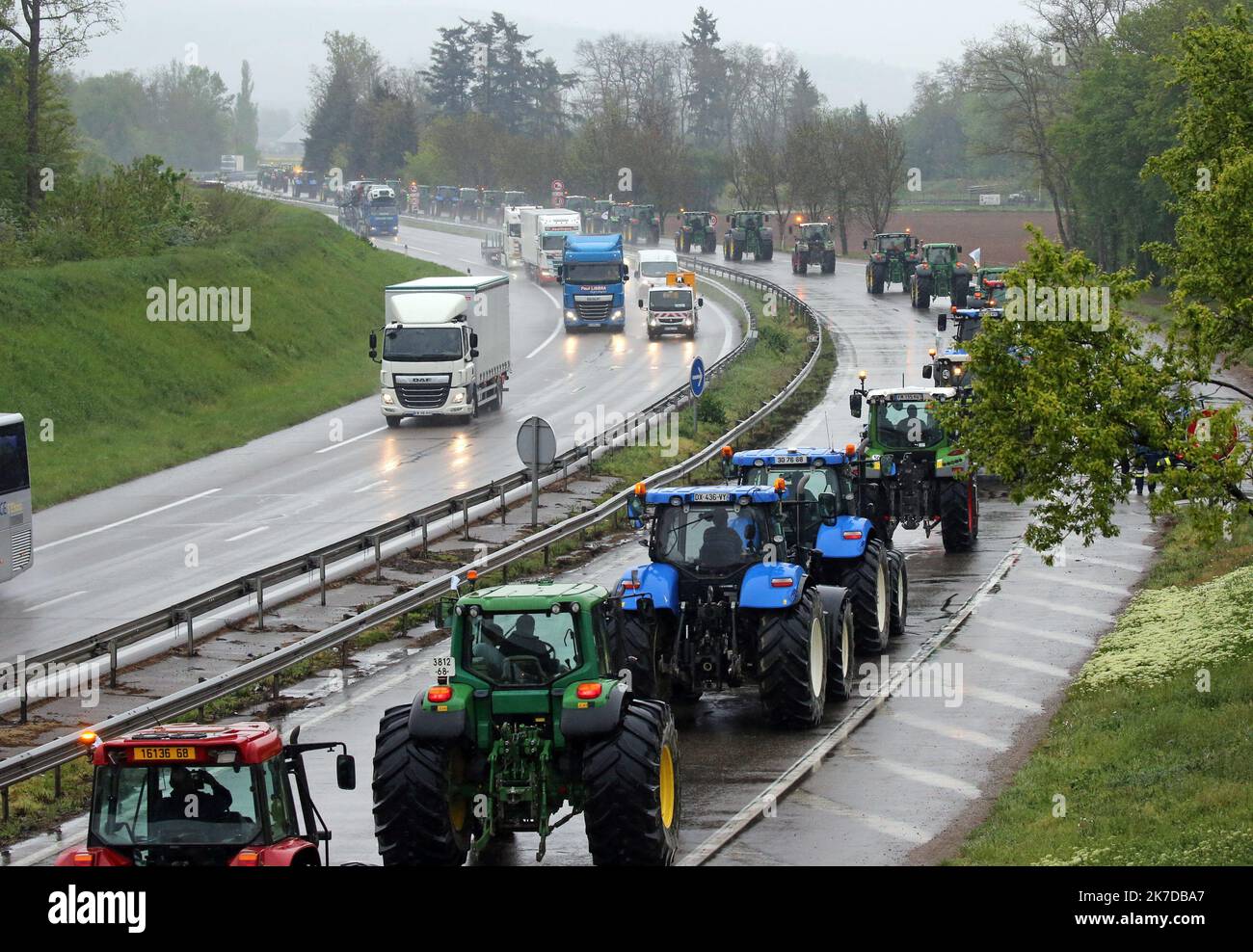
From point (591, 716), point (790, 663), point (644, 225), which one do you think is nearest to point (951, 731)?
point (790, 663)

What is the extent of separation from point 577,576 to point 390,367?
59.5 ft

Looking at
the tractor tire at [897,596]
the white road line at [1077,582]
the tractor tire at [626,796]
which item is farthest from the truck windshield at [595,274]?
the tractor tire at [626,796]

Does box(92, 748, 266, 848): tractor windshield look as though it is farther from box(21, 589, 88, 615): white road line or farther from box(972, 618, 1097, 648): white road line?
box(21, 589, 88, 615): white road line

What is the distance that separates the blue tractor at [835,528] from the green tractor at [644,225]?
84.6m

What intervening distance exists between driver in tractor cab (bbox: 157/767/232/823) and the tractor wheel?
2.45 meters

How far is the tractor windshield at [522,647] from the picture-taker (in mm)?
13203

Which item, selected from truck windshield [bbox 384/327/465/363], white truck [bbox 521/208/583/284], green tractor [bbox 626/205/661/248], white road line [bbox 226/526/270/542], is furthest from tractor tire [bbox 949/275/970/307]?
green tractor [bbox 626/205/661/248]

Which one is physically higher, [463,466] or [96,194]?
[96,194]

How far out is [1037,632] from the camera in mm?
22812

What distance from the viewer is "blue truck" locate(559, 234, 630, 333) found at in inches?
2515

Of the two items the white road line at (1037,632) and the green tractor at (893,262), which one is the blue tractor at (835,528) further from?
the green tractor at (893,262)
